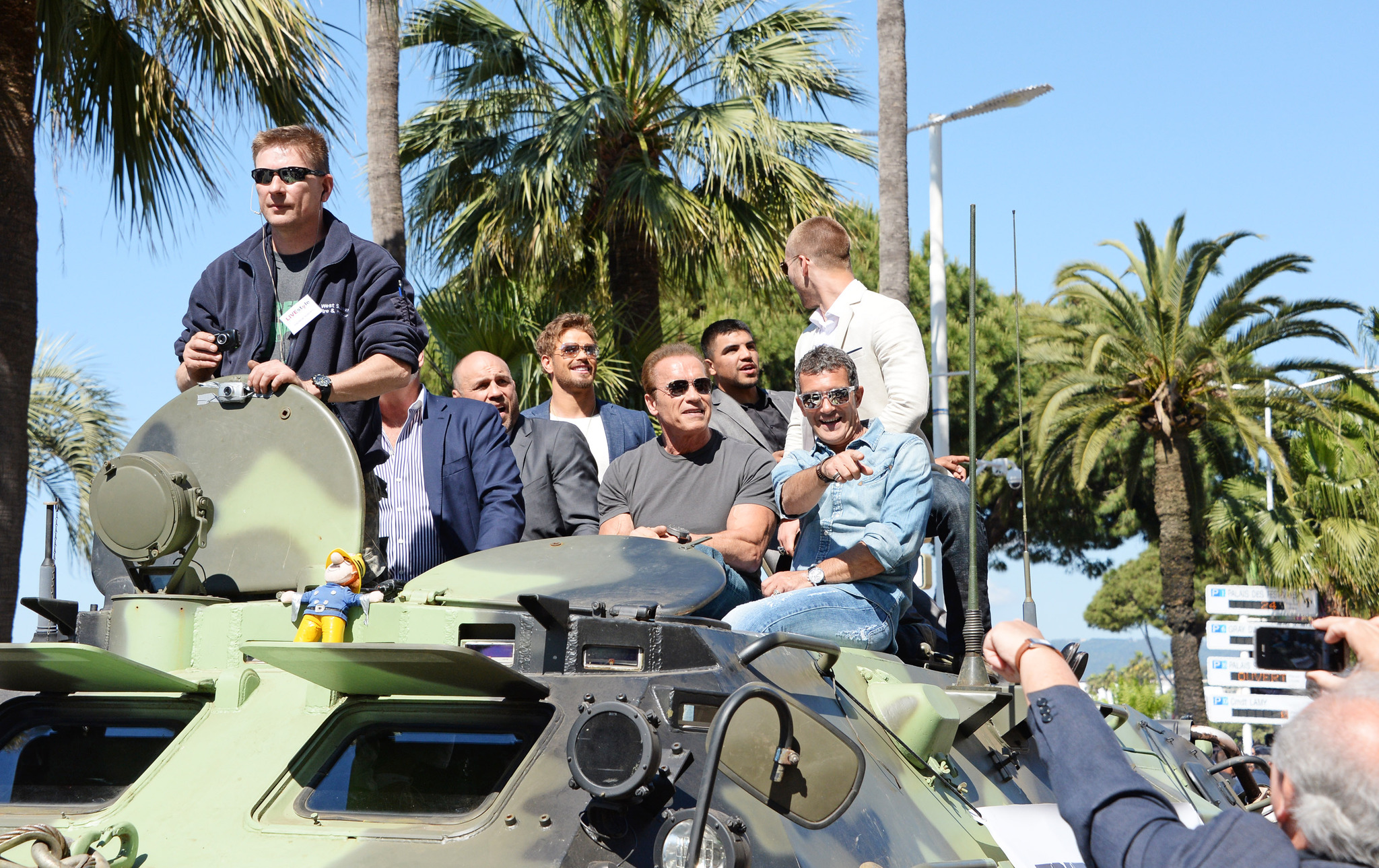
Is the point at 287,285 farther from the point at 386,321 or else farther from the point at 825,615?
the point at 825,615

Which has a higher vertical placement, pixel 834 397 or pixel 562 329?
pixel 562 329

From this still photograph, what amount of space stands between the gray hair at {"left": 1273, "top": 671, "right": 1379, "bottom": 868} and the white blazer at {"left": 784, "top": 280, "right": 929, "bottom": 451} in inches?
134

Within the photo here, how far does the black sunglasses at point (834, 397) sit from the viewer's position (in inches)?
198

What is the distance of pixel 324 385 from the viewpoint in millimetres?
4445

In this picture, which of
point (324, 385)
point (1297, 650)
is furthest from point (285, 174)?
point (1297, 650)

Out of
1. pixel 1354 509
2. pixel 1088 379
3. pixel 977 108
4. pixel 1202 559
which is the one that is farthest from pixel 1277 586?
pixel 977 108

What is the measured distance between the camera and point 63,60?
8594mm

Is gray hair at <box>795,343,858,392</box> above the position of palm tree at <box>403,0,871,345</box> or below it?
below

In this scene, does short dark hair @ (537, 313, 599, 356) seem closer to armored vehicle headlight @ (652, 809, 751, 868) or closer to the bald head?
the bald head

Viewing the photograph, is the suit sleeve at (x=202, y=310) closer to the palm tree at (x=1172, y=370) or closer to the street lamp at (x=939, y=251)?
the street lamp at (x=939, y=251)

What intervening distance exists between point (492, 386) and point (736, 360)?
126 centimetres

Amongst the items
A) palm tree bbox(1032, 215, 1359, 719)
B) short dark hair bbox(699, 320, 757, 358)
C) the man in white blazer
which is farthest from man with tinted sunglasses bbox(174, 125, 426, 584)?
palm tree bbox(1032, 215, 1359, 719)

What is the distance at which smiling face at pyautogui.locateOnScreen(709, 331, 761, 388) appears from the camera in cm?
714

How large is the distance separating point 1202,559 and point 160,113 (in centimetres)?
2626
